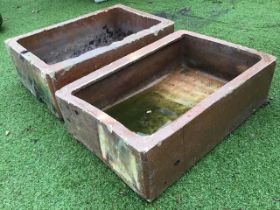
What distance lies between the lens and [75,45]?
304 cm

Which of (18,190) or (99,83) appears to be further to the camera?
(99,83)

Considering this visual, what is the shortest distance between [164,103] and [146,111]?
Result: 142 millimetres

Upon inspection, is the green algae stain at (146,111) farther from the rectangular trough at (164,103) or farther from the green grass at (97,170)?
the green grass at (97,170)

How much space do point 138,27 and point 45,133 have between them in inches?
48.9

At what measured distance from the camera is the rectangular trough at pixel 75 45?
224cm

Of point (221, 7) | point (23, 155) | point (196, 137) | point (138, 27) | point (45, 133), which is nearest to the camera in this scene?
point (196, 137)

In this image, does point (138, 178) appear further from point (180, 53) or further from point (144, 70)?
point (180, 53)

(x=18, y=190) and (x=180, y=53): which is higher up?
(x=180, y=53)

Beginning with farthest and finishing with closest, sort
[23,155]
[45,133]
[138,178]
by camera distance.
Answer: [45,133] → [23,155] → [138,178]

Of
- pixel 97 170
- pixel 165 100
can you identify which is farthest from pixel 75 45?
pixel 97 170

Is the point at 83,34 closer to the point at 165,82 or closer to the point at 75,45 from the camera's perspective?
the point at 75,45

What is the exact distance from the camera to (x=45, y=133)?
2293 millimetres

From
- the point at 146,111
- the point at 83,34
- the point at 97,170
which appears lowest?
the point at 97,170

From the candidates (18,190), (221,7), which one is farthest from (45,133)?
(221,7)
